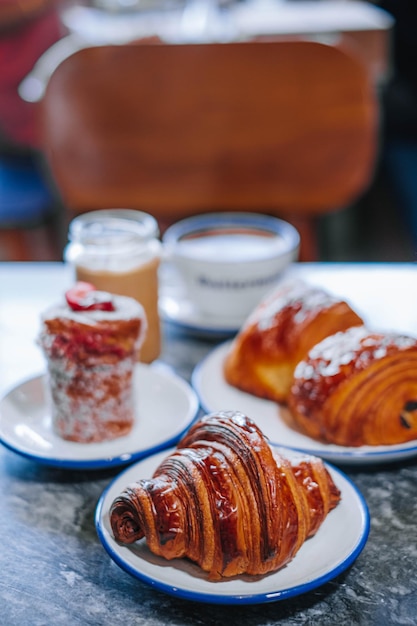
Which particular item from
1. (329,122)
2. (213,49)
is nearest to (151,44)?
(213,49)

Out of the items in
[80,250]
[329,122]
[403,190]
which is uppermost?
[80,250]

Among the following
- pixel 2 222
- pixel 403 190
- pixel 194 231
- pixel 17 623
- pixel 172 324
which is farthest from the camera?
pixel 403 190

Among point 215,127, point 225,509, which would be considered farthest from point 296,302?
point 215,127

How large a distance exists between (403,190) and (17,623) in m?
2.52

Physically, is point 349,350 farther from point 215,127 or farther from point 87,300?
point 215,127

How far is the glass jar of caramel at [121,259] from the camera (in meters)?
1.05

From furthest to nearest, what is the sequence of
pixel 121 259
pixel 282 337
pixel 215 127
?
pixel 215 127, pixel 121 259, pixel 282 337

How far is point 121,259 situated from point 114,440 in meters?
0.28

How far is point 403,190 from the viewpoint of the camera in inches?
114

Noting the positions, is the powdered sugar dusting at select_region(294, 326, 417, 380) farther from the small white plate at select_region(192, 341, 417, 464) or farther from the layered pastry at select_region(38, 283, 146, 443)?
the layered pastry at select_region(38, 283, 146, 443)

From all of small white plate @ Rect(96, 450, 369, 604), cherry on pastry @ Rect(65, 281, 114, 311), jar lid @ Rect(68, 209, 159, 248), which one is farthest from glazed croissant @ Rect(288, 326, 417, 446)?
jar lid @ Rect(68, 209, 159, 248)

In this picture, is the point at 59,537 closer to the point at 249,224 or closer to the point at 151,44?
the point at 249,224

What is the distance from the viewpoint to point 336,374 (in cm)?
→ 82

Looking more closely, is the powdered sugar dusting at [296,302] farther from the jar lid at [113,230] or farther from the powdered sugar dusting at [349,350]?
the jar lid at [113,230]
